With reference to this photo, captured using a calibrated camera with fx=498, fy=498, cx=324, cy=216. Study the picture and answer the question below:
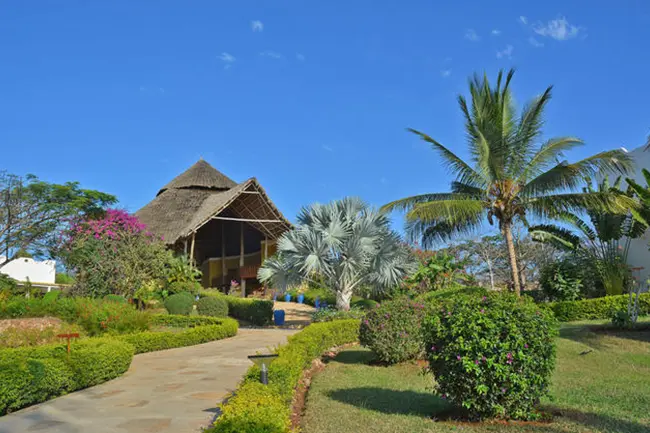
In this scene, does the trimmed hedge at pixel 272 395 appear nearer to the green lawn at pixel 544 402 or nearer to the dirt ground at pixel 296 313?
the green lawn at pixel 544 402

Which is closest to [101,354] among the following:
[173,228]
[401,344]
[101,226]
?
[401,344]

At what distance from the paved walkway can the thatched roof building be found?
49.5ft

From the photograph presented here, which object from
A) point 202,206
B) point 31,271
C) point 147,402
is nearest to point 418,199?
point 147,402

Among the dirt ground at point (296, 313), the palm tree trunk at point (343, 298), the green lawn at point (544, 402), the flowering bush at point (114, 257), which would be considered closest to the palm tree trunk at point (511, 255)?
the green lawn at point (544, 402)

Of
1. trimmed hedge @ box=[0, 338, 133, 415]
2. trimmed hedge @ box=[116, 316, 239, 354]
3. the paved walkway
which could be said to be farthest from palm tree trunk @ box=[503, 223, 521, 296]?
trimmed hedge @ box=[0, 338, 133, 415]

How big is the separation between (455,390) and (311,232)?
1089 centimetres

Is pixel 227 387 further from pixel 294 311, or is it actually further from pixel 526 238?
pixel 526 238

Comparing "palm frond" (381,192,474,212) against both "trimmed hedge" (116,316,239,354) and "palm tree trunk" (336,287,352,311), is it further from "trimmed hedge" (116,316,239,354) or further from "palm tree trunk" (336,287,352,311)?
"trimmed hedge" (116,316,239,354)

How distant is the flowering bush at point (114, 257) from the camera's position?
17844 mm

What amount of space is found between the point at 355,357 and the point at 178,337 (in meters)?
5.36

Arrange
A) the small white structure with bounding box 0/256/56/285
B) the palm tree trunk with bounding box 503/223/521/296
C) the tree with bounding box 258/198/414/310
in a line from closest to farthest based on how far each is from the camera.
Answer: the palm tree trunk with bounding box 503/223/521/296
the tree with bounding box 258/198/414/310
the small white structure with bounding box 0/256/56/285

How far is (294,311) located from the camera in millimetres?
Answer: 24688

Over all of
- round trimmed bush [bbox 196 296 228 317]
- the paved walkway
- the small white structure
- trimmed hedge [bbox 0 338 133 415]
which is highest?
the small white structure

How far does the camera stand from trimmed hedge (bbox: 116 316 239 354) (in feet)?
40.5
